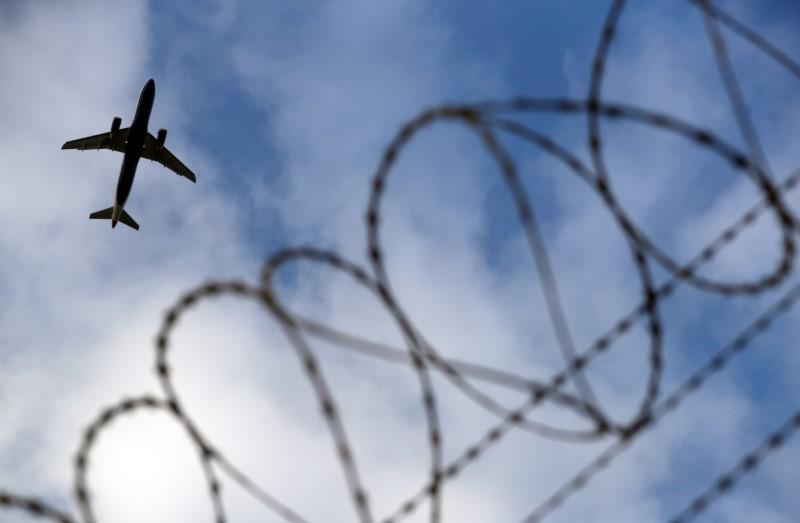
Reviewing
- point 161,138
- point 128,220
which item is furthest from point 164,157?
point 128,220

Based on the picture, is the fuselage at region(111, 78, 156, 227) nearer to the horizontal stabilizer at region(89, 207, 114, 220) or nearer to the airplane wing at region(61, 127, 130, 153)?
the airplane wing at region(61, 127, 130, 153)

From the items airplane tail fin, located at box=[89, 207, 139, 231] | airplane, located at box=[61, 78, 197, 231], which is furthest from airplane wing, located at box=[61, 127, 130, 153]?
airplane tail fin, located at box=[89, 207, 139, 231]

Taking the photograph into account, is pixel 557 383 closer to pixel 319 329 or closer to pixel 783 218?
pixel 319 329

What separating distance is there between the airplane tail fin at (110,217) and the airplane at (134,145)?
451 cm

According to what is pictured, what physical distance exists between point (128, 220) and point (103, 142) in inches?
351

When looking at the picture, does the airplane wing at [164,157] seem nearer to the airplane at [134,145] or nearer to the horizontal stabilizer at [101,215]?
the airplane at [134,145]

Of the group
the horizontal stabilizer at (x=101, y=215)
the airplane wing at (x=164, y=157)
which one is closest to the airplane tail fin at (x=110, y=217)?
the horizontal stabilizer at (x=101, y=215)

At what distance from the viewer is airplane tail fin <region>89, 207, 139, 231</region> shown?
70188mm

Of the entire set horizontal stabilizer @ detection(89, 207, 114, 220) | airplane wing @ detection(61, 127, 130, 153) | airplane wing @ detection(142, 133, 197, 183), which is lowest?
airplane wing @ detection(142, 133, 197, 183)

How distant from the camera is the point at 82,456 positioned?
7.65 meters

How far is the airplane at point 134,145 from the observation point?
61750mm

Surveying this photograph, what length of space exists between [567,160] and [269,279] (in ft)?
9.57

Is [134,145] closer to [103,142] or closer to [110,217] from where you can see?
[103,142]

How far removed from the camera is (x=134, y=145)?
61.8 metres
